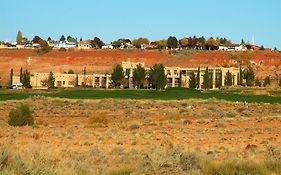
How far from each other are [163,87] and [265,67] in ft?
229

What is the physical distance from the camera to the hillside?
554 feet

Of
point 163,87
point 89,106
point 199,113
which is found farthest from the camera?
point 163,87

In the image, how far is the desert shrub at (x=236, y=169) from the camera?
1185 centimetres

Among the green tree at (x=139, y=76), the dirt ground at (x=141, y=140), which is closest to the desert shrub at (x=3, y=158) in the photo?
the dirt ground at (x=141, y=140)

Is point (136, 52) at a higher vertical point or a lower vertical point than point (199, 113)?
higher

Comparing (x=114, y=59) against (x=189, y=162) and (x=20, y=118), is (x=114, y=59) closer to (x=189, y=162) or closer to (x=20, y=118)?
(x=20, y=118)

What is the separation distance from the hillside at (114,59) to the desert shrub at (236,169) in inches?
5875

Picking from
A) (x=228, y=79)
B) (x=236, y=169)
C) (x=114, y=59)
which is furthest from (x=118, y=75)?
(x=236, y=169)

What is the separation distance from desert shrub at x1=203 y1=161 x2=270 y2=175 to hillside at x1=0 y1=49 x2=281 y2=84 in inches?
5875

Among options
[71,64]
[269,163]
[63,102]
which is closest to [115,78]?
[63,102]

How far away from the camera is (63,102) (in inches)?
2552

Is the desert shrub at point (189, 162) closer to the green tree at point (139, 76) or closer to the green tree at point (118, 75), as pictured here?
the green tree at point (118, 75)

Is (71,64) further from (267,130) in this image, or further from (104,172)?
(104,172)

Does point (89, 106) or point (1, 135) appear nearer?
point (1, 135)
